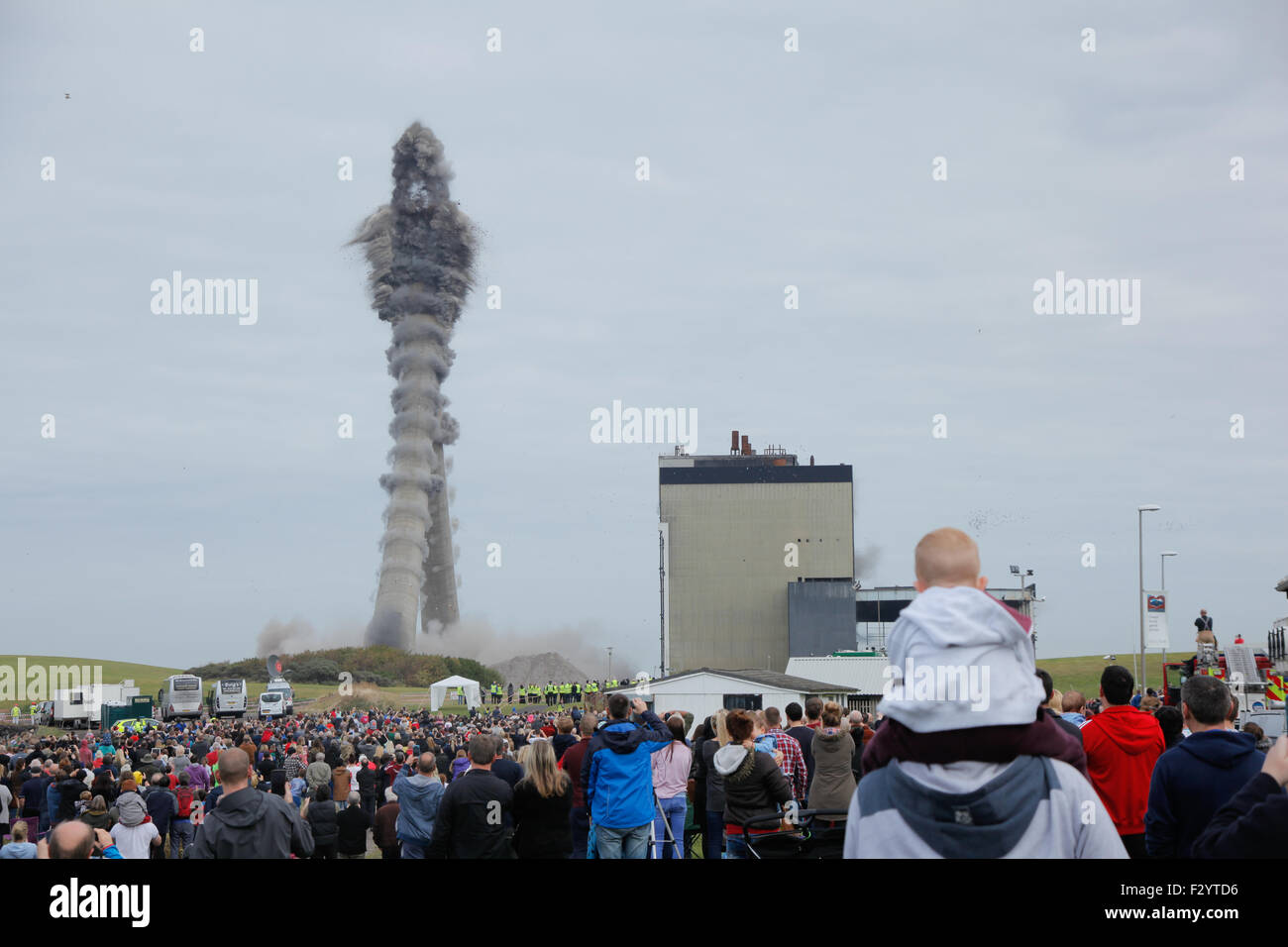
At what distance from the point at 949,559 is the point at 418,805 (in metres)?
8.01

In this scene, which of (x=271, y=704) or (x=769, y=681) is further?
(x=271, y=704)

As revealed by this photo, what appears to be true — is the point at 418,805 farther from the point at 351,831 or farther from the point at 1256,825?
the point at 1256,825

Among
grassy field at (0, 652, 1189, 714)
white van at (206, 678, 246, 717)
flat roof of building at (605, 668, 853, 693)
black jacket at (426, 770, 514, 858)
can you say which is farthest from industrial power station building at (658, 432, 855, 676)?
black jacket at (426, 770, 514, 858)

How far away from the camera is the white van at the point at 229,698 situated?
67.1 metres

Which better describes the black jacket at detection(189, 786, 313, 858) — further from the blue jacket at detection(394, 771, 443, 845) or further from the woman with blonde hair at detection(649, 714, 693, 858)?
the woman with blonde hair at detection(649, 714, 693, 858)

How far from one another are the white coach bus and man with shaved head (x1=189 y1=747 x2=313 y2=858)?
63.0 meters

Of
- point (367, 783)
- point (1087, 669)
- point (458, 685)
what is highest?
point (367, 783)

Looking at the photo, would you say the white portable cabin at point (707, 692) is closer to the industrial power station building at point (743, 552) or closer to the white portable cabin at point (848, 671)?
the white portable cabin at point (848, 671)

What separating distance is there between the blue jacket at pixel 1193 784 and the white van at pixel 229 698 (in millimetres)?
66583

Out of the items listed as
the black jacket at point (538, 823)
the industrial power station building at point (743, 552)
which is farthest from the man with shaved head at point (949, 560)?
the industrial power station building at point (743, 552)

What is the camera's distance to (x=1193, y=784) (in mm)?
5699

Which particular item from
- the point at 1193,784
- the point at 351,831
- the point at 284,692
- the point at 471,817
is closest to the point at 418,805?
the point at 471,817
